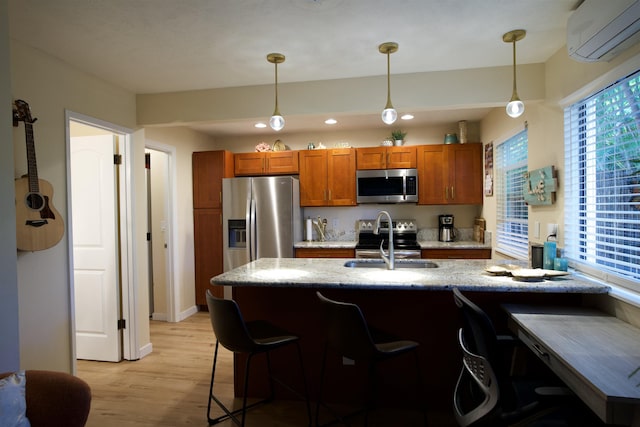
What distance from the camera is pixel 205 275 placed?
4.71 meters

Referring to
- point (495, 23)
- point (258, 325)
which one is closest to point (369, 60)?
point (495, 23)

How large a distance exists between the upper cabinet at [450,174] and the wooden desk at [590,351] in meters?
2.47

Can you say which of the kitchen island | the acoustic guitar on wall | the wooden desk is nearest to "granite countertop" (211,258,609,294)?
the kitchen island

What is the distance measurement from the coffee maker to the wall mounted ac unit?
9.38 feet

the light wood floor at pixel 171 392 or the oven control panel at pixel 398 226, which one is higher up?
the oven control panel at pixel 398 226

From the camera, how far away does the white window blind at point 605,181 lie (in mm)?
1784

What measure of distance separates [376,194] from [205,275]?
96.4 inches

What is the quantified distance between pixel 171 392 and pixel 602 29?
3418mm

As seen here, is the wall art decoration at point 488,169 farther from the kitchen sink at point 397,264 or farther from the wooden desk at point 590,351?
the wooden desk at point 590,351

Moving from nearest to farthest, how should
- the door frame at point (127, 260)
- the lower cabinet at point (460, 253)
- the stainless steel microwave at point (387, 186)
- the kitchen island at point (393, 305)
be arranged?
the kitchen island at point (393, 305)
the door frame at point (127, 260)
the lower cabinet at point (460, 253)
the stainless steel microwave at point (387, 186)

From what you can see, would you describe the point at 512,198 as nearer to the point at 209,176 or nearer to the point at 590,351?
the point at 590,351

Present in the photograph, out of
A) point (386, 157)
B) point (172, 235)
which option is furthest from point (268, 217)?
point (386, 157)

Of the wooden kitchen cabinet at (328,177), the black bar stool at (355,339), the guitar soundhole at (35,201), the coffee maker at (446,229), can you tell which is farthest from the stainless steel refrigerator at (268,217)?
the black bar stool at (355,339)

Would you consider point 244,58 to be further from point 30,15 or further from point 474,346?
point 474,346
